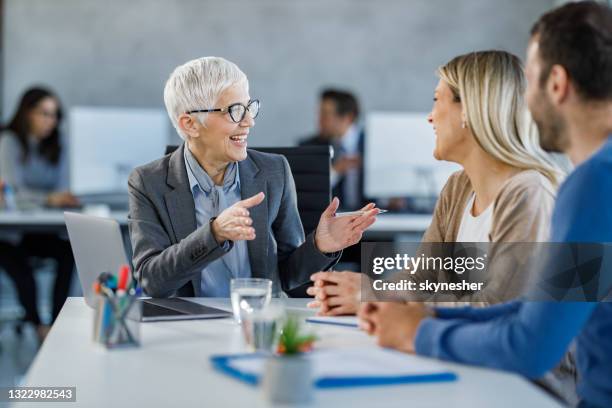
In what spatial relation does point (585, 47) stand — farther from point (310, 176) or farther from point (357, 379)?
point (310, 176)

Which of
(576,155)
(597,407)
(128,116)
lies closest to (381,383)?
(597,407)

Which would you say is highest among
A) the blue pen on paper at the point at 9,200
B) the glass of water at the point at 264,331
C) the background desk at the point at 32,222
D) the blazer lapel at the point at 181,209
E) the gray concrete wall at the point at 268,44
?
the gray concrete wall at the point at 268,44

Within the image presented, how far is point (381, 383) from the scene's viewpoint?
1.29 m

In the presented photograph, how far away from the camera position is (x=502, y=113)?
2004 millimetres

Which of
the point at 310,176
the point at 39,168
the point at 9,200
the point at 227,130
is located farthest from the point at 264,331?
the point at 39,168

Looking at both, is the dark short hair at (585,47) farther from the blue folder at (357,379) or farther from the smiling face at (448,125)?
the smiling face at (448,125)

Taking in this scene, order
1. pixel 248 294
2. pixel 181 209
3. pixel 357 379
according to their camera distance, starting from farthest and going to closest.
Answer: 1. pixel 181 209
2. pixel 248 294
3. pixel 357 379

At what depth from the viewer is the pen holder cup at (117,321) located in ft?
5.02

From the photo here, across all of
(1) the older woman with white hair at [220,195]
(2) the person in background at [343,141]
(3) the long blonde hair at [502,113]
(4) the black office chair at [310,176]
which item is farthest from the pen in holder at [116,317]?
(2) the person in background at [343,141]

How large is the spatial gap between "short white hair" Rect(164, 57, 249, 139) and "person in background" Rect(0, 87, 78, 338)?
10.5 ft

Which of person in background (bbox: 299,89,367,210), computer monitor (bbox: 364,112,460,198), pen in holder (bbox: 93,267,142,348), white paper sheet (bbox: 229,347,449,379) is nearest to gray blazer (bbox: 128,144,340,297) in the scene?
pen in holder (bbox: 93,267,142,348)

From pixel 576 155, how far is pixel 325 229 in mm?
992

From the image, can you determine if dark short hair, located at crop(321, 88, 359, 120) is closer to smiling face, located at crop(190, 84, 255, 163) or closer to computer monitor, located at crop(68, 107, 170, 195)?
computer monitor, located at crop(68, 107, 170, 195)

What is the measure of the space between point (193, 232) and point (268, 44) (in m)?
5.12
